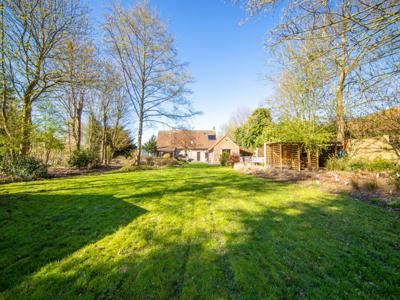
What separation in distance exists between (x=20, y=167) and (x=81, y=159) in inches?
170

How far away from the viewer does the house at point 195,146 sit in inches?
1046

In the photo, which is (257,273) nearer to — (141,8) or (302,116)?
(302,116)

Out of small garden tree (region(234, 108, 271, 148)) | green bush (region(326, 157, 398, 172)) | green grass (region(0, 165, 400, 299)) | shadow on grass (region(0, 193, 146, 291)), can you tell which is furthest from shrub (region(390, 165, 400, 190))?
small garden tree (region(234, 108, 271, 148))

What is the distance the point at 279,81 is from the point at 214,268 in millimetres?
12797

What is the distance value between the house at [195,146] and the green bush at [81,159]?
1430 cm

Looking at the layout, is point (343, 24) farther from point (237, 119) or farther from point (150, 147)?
point (237, 119)

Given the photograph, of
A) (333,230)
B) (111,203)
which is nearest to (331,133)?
(333,230)

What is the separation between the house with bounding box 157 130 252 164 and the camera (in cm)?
2658

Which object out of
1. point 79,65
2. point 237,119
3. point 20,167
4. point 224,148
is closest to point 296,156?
point 224,148

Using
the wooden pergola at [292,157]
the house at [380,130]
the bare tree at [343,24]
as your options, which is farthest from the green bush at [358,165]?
the bare tree at [343,24]

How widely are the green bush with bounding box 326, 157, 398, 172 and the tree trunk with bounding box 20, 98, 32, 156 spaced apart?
1690 centimetres

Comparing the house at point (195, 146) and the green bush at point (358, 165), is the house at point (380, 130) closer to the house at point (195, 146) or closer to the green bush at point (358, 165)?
the green bush at point (358, 165)

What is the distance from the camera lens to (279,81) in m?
11.6

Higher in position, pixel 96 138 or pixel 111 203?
pixel 96 138
